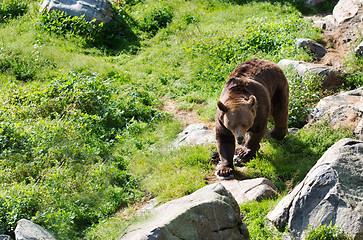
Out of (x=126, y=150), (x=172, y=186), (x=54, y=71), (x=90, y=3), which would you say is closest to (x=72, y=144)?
(x=126, y=150)

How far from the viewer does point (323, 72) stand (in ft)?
34.0

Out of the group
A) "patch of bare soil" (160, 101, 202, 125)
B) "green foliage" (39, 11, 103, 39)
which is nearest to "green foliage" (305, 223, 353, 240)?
"patch of bare soil" (160, 101, 202, 125)

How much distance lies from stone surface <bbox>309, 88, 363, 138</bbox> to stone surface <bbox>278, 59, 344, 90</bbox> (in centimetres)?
55

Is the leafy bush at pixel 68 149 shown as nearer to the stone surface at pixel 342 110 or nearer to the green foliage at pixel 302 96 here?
the green foliage at pixel 302 96

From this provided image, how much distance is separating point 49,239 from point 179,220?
2.01 metres

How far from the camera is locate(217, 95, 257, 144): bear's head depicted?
7496 mm

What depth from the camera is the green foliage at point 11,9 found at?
50.2 feet

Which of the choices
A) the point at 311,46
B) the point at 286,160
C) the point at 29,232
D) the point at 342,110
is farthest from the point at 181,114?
the point at 29,232

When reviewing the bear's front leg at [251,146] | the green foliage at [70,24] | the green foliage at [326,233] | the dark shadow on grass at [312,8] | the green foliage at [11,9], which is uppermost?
the green foliage at [11,9]

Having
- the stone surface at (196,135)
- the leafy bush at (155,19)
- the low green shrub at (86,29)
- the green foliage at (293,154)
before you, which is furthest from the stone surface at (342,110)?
the leafy bush at (155,19)

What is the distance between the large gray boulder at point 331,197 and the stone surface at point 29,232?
303 centimetres

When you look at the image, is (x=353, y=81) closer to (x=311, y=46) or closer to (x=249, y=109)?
(x=311, y=46)

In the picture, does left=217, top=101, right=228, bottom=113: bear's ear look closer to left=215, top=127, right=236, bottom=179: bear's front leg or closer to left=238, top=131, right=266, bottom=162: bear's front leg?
left=215, top=127, right=236, bottom=179: bear's front leg

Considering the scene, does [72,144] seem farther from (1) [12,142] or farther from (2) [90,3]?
(2) [90,3]
